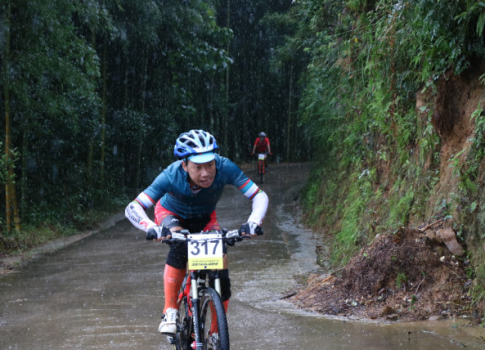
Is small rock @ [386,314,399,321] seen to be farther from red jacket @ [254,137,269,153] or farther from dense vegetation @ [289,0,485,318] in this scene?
red jacket @ [254,137,269,153]

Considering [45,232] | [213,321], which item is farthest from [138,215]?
[45,232]

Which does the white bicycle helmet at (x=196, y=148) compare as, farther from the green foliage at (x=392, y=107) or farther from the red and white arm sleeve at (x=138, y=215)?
the green foliage at (x=392, y=107)

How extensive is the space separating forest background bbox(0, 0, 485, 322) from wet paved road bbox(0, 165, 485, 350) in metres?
0.91

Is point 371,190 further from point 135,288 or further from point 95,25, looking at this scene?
point 95,25

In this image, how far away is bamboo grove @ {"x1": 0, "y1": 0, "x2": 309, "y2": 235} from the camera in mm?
12758

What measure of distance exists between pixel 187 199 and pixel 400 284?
9.39 feet

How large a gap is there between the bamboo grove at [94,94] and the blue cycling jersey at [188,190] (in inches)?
301

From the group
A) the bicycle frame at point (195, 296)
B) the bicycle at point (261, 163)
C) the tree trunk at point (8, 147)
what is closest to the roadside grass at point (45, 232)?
the tree trunk at point (8, 147)

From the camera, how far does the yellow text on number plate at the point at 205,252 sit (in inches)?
176

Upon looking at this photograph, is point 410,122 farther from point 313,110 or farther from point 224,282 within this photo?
point 313,110

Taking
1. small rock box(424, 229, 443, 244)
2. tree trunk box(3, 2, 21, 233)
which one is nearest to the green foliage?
small rock box(424, 229, 443, 244)

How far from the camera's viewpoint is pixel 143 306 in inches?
295

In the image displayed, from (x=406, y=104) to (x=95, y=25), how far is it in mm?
9501

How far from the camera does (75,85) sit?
14031 mm
